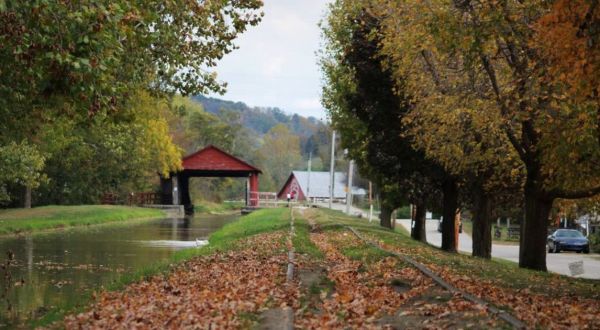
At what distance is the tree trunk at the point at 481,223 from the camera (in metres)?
32.7

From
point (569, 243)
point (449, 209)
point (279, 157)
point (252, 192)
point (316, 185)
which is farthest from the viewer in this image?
point (279, 157)

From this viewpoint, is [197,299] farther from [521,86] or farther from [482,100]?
[482,100]

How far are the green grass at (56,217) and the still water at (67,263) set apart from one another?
1.73m

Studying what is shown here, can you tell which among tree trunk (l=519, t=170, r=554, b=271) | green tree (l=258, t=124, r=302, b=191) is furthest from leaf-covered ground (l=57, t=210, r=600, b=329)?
green tree (l=258, t=124, r=302, b=191)

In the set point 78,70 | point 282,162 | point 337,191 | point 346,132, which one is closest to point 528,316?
point 78,70

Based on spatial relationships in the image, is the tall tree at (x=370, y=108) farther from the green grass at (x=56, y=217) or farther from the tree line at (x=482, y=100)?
the green grass at (x=56, y=217)

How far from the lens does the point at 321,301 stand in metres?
13.7

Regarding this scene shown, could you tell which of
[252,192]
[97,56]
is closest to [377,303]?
[97,56]

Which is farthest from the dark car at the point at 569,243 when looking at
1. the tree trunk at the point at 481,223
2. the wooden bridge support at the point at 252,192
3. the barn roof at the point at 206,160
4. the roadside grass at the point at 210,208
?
the roadside grass at the point at 210,208

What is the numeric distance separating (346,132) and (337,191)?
344 ft

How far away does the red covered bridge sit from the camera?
8519cm

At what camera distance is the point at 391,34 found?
79.8 ft

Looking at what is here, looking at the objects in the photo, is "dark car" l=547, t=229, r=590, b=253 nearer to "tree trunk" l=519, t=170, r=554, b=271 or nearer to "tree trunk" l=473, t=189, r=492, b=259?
"tree trunk" l=473, t=189, r=492, b=259

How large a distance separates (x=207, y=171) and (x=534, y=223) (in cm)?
6429
